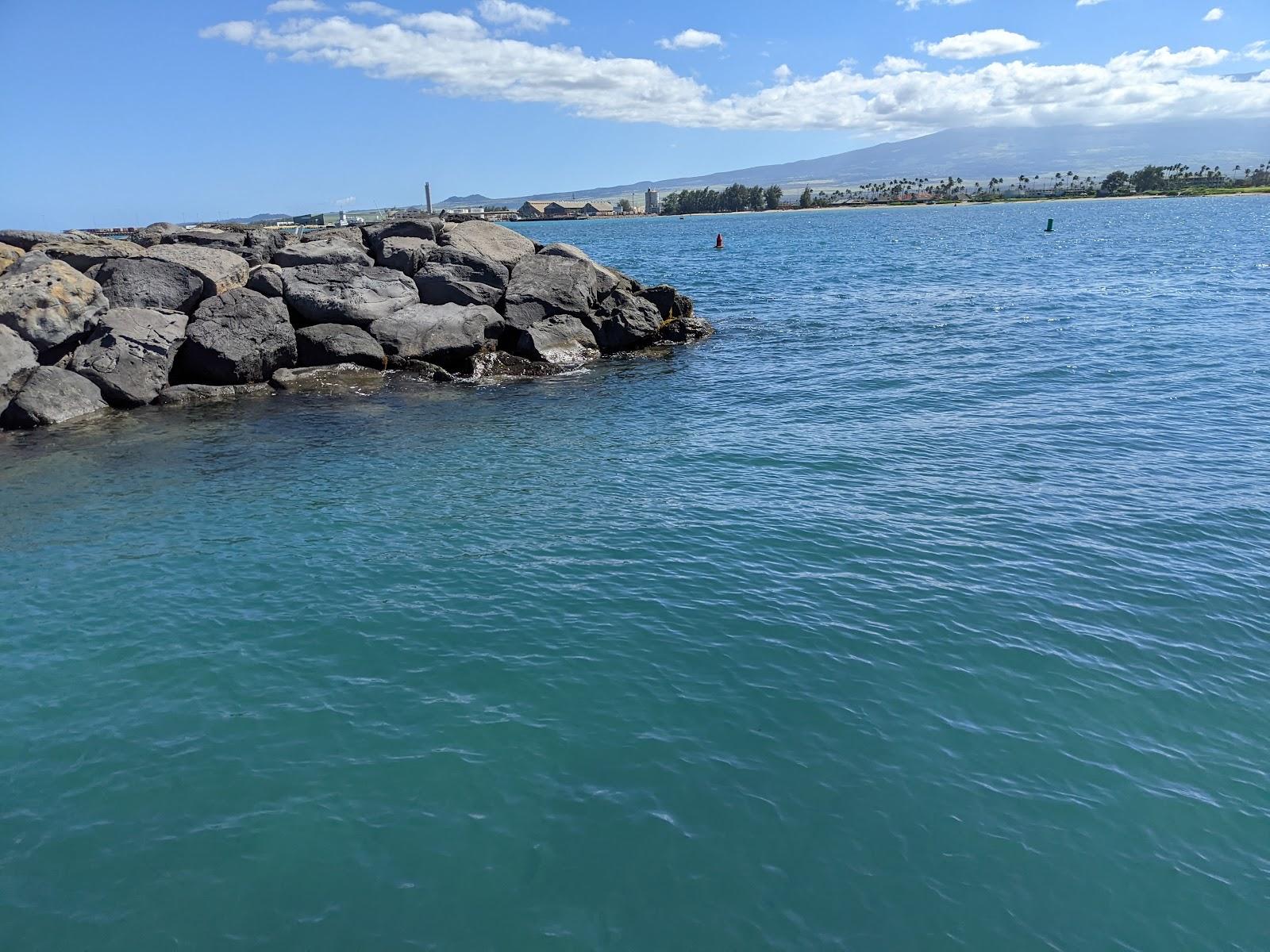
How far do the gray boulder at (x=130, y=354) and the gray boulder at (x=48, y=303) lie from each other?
1.92 ft

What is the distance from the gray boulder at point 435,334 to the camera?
29.8 metres

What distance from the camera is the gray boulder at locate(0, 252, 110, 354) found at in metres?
24.9

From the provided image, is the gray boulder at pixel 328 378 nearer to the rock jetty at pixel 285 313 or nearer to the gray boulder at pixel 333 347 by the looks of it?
the rock jetty at pixel 285 313

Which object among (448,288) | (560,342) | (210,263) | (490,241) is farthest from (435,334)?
(210,263)

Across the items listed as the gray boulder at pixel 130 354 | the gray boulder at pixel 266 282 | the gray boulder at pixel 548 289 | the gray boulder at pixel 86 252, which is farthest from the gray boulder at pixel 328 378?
the gray boulder at pixel 86 252

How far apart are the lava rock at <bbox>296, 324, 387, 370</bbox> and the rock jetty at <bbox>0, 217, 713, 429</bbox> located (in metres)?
0.04

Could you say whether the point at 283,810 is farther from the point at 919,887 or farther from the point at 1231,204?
the point at 1231,204

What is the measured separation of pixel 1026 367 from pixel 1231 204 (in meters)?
189

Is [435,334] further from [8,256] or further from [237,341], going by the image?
[8,256]

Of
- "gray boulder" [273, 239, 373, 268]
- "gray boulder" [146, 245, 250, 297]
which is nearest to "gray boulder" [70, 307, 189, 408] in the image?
"gray boulder" [146, 245, 250, 297]

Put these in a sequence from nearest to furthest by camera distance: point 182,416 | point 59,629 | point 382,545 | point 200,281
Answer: point 59,629
point 382,545
point 182,416
point 200,281

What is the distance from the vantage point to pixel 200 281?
28.1 metres

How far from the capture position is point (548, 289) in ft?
109

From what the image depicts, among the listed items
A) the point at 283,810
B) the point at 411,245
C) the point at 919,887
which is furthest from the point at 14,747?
the point at 411,245
